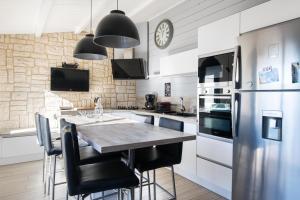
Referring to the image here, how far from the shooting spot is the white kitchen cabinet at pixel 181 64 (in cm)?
322

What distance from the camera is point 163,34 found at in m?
4.52

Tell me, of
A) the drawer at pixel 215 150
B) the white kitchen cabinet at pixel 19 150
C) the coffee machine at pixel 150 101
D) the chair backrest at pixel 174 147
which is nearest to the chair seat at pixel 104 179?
the chair backrest at pixel 174 147

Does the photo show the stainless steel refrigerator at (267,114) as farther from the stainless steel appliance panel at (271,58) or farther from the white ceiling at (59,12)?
the white ceiling at (59,12)

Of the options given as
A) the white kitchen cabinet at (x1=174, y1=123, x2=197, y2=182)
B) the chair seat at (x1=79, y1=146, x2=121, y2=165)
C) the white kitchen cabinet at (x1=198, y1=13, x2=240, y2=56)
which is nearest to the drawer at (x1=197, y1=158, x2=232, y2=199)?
the white kitchen cabinet at (x1=174, y1=123, x2=197, y2=182)

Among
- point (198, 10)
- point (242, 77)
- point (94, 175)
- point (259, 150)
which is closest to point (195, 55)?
point (198, 10)

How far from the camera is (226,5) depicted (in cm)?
316

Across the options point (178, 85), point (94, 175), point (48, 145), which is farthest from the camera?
point (178, 85)

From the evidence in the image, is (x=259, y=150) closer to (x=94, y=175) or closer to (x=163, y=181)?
(x=94, y=175)

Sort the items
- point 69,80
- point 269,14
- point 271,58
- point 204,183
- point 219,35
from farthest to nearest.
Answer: point 69,80 → point 204,183 → point 219,35 → point 269,14 → point 271,58

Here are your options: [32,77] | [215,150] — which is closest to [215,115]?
[215,150]

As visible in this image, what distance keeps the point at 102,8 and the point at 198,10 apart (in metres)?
1.63

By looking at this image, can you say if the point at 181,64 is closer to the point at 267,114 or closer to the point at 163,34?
the point at 163,34

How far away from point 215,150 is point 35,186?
240cm

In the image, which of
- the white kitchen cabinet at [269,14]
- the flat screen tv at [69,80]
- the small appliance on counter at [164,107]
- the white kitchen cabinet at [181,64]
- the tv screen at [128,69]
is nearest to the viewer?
the white kitchen cabinet at [269,14]
